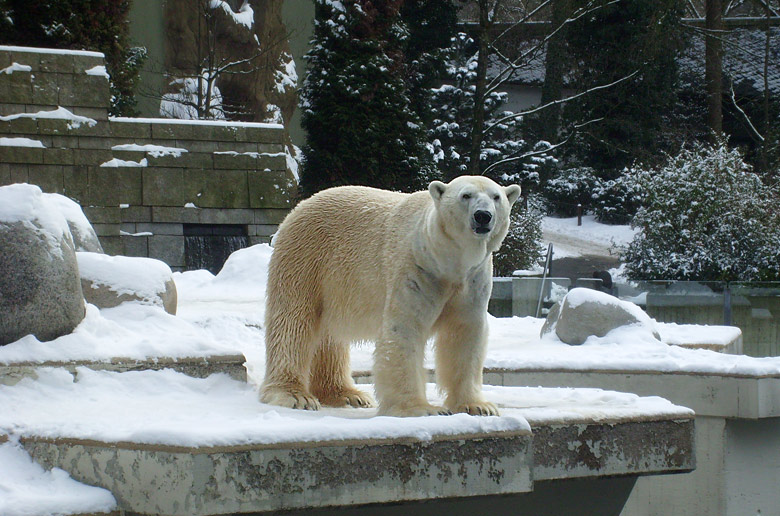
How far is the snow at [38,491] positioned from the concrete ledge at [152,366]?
24.7 inches

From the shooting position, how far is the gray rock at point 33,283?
410cm

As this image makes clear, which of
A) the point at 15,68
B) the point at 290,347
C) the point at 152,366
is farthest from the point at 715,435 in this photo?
the point at 15,68

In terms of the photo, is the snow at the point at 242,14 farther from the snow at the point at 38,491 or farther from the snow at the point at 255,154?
the snow at the point at 38,491

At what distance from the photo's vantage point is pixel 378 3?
16031 mm

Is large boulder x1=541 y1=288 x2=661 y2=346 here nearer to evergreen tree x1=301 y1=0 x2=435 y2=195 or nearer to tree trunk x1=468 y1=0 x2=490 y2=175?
evergreen tree x1=301 y1=0 x2=435 y2=195

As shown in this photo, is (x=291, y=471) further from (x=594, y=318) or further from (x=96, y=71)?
(x=96, y=71)

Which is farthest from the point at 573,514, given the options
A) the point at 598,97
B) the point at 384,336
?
the point at 598,97

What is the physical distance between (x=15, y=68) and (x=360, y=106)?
7.00 metres

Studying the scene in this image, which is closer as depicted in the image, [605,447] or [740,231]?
[605,447]

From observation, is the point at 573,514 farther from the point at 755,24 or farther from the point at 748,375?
the point at 755,24

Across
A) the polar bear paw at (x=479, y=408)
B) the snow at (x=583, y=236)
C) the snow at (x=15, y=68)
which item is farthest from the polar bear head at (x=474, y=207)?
the snow at (x=583, y=236)

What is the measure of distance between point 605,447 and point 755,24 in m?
21.6

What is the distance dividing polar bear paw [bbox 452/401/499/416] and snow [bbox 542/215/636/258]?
17.0 m

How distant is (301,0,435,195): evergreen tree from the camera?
51.1ft
